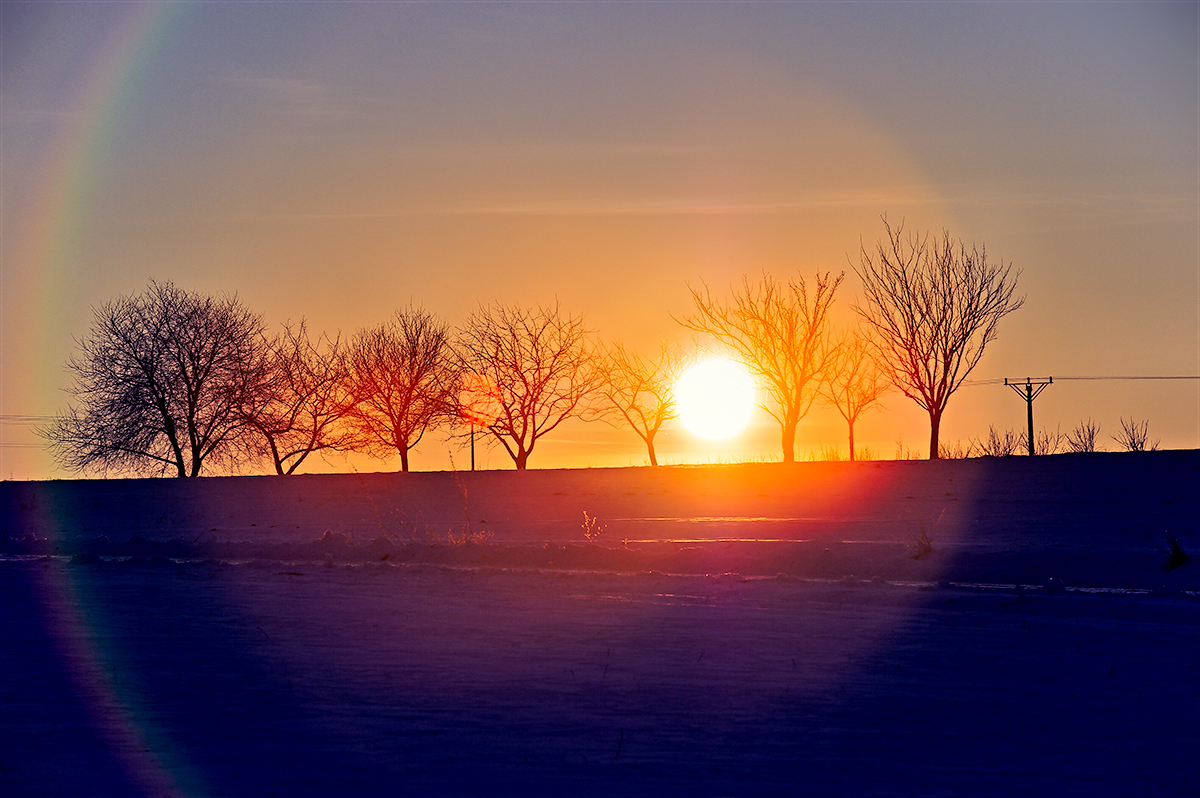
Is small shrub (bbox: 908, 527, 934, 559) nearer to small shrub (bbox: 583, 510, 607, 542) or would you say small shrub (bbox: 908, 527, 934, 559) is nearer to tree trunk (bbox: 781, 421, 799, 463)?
small shrub (bbox: 583, 510, 607, 542)

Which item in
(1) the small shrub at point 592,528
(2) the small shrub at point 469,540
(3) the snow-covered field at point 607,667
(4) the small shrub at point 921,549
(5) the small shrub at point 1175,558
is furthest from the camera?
(1) the small shrub at point 592,528

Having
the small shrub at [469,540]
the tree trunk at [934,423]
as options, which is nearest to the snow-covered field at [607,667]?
the small shrub at [469,540]

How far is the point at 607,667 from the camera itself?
8953 mm

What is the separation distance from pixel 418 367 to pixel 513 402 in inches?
165

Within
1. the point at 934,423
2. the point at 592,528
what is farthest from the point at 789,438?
the point at 592,528

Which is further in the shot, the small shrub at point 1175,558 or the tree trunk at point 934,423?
the tree trunk at point 934,423

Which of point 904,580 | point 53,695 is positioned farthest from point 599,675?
point 904,580

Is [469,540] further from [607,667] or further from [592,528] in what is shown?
[607,667]

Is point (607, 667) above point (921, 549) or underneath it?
underneath

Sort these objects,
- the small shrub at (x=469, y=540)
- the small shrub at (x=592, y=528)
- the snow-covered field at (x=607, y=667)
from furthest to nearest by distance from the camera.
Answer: the small shrub at (x=592, y=528) < the small shrub at (x=469, y=540) < the snow-covered field at (x=607, y=667)

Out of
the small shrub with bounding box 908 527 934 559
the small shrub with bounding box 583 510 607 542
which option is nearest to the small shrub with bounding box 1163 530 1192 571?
the small shrub with bounding box 908 527 934 559

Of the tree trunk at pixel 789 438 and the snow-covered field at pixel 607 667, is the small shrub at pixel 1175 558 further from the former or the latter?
the tree trunk at pixel 789 438

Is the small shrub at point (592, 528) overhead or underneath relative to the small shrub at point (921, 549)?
overhead

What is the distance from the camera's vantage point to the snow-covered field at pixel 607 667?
20.6 ft
